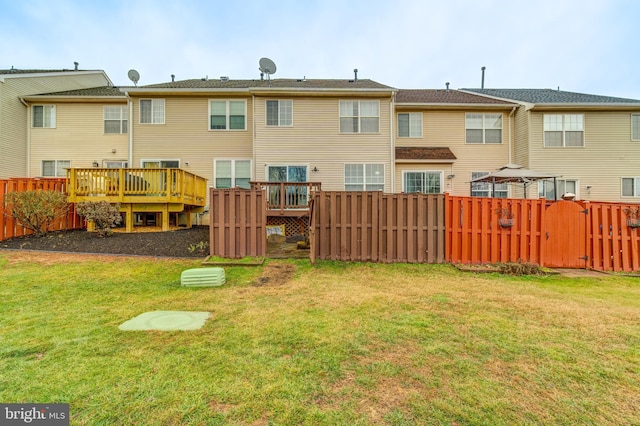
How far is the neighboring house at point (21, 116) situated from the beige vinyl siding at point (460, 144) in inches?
661

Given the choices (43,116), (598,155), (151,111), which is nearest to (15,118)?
(43,116)

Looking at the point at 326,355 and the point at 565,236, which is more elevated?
the point at 565,236

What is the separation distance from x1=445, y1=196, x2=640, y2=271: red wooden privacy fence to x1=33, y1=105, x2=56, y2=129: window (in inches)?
710

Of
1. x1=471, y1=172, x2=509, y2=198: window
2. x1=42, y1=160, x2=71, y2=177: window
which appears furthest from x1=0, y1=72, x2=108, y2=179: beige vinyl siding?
x1=471, y1=172, x2=509, y2=198: window

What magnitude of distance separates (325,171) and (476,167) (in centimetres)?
729

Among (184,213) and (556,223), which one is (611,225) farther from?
(184,213)

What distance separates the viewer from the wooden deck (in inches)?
380

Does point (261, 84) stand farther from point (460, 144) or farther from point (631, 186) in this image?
point (631, 186)

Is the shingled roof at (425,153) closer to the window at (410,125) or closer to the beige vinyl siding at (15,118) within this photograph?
the window at (410,125)

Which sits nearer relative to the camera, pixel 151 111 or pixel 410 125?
pixel 151 111

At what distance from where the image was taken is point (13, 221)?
882 centimetres

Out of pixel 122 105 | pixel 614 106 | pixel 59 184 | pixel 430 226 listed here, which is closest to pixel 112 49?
pixel 122 105

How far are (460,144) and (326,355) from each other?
13762 mm

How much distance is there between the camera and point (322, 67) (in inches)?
995
